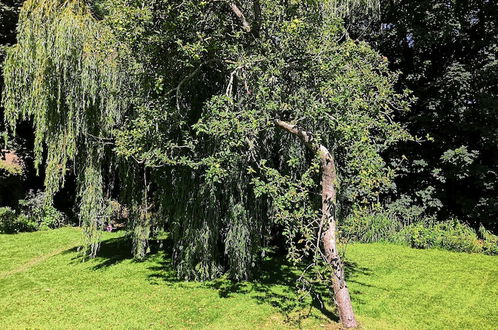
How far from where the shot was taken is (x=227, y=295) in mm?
6035

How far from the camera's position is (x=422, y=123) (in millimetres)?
12164

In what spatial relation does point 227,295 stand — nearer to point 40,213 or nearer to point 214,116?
point 214,116

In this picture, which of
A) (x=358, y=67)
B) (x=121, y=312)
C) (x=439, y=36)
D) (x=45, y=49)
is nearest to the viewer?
(x=121, y=312)

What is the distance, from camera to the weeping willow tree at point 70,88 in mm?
7137

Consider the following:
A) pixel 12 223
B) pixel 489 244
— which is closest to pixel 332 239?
pixel 489 244

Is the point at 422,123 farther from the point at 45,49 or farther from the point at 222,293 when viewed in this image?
the point at 45,49

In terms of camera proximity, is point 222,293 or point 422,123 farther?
point 422,123

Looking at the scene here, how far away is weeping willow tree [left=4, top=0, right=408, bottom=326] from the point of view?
4.83 meters

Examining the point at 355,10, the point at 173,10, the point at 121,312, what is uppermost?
the point at 355,10

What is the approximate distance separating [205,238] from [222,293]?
95 cm

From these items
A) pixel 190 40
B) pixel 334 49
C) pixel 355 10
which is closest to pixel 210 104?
pixel 190 40

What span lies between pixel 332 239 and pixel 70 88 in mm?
5646

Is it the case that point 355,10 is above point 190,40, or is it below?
above

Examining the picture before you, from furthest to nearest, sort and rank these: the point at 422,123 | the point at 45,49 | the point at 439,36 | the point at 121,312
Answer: the point at 422,123, the point at 439,36, the point at 45,49, the point at 121,312
